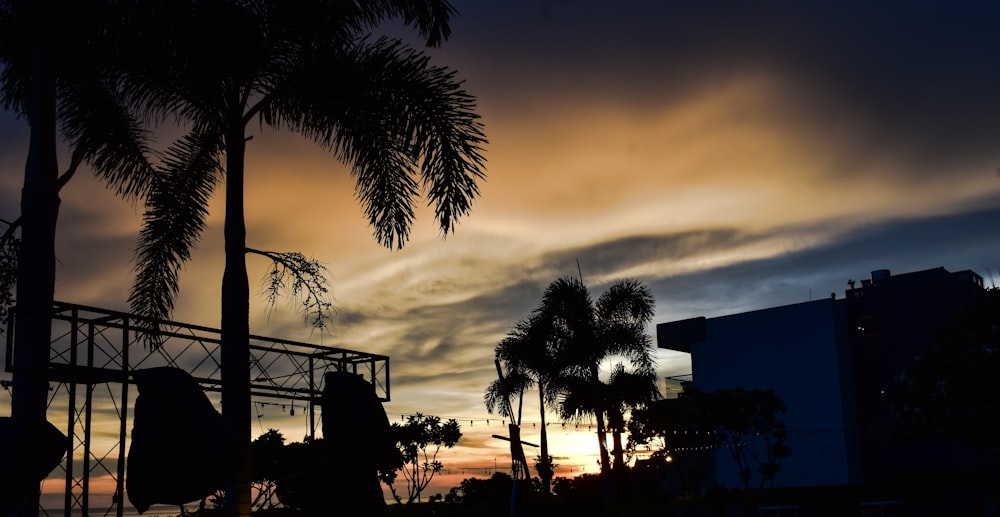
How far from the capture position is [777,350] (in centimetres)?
4684

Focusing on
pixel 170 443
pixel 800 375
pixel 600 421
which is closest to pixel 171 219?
pixel 170 443

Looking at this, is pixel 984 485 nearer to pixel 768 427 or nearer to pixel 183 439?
pixel 768 427

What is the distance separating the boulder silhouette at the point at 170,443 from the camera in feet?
34.0

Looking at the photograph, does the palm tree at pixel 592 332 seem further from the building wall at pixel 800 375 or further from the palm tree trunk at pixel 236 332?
the palm tree trunk at pixel 236 332

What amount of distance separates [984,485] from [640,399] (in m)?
12.8

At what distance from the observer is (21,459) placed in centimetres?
996

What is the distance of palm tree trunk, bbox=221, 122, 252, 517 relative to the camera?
1228 centimetres

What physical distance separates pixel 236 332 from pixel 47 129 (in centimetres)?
379

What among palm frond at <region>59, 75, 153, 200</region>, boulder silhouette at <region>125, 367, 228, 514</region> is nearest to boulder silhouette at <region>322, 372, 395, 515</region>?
boulder silhouette at <region>125, 367, 228, 514</region>

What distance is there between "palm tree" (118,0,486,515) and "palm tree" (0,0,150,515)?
23.2 inches

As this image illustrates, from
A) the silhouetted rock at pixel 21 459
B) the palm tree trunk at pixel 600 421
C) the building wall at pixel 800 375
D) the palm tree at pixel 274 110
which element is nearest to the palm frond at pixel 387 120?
the palm tree at pixel 274 110

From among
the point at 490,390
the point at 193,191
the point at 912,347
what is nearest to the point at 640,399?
the point at 490,390

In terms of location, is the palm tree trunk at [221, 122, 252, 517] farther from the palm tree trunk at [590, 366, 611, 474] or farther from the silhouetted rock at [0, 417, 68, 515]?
the palm tree trunk at [590, 366, 611, 474]

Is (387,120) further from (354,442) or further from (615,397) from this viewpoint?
(615,397)
